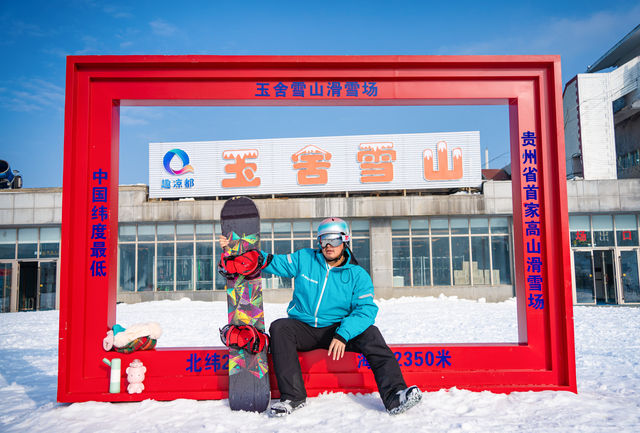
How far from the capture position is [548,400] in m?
3.94

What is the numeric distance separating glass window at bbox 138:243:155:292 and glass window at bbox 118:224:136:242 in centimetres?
45

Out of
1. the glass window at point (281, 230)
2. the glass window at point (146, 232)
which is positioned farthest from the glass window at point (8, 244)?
the glass window at point (281, 230)

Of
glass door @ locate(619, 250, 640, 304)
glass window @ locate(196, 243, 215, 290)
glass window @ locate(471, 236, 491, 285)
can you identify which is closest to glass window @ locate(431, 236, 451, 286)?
glass window @ locate(471, 236, 491, 285)

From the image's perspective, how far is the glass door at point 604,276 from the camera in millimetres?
16453

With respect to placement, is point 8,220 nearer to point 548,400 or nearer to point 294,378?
point 294,378

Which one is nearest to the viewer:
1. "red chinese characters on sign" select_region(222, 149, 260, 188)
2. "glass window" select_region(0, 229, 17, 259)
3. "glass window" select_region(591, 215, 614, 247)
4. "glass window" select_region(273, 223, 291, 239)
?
"glass window" select_region(591, 215, 614, 247)

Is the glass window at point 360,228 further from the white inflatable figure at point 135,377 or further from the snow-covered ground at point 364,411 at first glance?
the white inflatable figure at point 135,377

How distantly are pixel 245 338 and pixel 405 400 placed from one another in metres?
1.43

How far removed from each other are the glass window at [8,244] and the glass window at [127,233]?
152 inches

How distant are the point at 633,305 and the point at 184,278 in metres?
16.1

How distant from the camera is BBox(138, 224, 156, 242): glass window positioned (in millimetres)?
17656

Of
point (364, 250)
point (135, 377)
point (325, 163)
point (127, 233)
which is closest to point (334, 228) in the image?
point (135, 377)

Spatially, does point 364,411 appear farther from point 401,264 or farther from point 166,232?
point 166,232

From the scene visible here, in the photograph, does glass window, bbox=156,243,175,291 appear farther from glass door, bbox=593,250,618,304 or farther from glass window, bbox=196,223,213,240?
glass door, bbox=593,250,618,304
